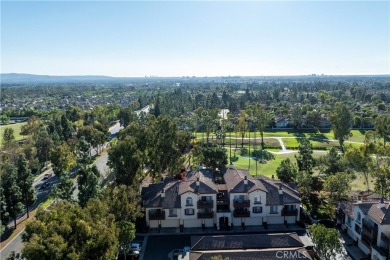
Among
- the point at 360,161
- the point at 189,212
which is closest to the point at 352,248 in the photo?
the point at 360,161

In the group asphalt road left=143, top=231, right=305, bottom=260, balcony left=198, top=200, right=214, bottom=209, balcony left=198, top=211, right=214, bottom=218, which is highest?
balcony left=198, top=200, right=214, bottom=209

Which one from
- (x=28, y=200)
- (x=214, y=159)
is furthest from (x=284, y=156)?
(x=28, y=200)

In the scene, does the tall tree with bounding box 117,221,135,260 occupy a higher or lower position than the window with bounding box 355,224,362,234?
higher

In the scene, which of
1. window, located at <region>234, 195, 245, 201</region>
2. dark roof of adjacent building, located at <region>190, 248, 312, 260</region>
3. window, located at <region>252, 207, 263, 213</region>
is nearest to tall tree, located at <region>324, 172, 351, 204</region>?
window, located at <region>252, 207, 263, 213</region>

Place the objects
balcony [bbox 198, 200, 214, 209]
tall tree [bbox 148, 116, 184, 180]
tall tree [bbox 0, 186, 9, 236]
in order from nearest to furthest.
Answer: tall tree [bbox 0, 186, 9, 236], balcony [bbox 198, 200, 214, 209], tall tree [bbox 148, 116, 184, 180]

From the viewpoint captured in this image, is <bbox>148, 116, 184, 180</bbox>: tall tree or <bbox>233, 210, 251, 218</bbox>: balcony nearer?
<bbox>233, 210, 251, 218</bbox>: balcony

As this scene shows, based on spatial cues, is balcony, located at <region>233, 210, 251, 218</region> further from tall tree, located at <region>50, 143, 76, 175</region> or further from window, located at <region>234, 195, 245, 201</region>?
tall tree, located at <region>50, 143, 76, 175</region>
